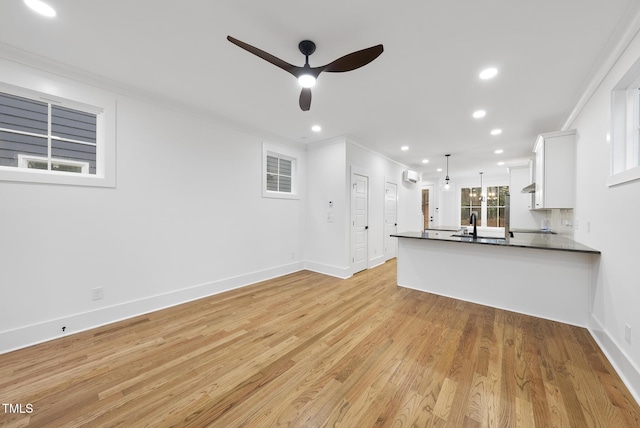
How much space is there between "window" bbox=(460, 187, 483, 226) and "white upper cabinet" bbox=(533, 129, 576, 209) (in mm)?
5837

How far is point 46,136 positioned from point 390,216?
19.8 ft

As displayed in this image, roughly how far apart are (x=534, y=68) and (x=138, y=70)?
4.05 meters

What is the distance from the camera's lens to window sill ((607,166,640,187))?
167cm

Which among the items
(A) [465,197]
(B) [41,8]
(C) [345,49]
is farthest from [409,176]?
(B) [41,8]

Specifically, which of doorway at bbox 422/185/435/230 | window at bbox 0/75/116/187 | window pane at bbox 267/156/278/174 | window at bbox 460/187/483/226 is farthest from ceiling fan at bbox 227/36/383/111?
window at bbox 460/187/483/226

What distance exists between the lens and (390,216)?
20.2 feet

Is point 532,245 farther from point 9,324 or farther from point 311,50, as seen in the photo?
point 9,324

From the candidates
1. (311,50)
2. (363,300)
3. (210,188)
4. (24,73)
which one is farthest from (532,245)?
(24,73)

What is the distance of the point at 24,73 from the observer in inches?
88.4

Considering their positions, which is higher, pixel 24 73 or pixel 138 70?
pixel 138 70

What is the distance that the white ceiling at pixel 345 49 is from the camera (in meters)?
1.71

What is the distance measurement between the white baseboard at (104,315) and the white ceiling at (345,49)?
102 inches

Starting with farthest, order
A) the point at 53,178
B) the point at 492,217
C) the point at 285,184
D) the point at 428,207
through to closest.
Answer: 1. the point at 428,207
2. the point at 492,217
3. the point at 285,184
4. the point at 53,178

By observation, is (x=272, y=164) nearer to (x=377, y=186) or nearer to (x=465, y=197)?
(x=377, y=186)
